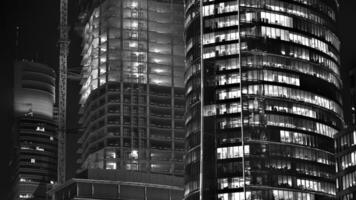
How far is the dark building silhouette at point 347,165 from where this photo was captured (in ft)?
630

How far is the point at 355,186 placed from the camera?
621ft

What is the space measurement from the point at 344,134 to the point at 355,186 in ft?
42.5

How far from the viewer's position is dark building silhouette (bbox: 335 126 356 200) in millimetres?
192000

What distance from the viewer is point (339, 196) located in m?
197

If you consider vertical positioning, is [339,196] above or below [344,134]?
below

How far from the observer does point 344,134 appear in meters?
197

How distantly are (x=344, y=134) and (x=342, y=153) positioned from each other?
4014 mm

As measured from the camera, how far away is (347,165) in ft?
642

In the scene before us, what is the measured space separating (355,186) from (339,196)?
8.67 m

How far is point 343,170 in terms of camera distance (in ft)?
646

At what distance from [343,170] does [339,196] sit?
5500mm
